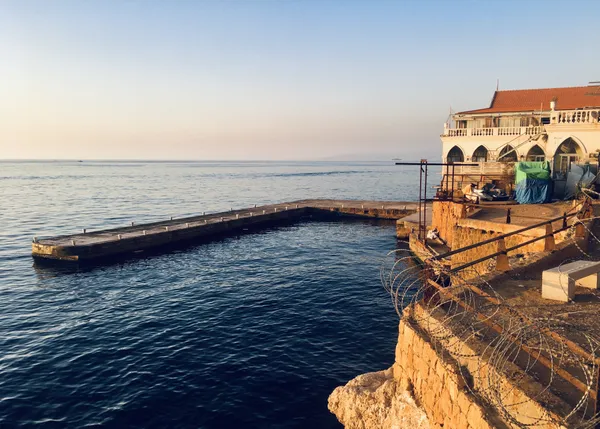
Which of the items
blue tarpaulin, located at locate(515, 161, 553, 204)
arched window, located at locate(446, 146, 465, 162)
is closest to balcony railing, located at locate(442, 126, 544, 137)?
arched window, located at locate(446, 146, 465, 162)

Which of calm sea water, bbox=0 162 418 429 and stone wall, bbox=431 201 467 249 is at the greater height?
stone wall, bbox=431 201 467 249

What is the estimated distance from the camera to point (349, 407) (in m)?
11.7

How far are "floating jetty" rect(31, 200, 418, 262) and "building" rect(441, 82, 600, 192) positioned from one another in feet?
47.8

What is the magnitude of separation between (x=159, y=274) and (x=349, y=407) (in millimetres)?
22732

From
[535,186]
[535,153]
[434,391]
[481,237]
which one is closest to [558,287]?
[434,391]

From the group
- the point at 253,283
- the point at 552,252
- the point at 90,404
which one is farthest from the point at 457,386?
the point at 253,283

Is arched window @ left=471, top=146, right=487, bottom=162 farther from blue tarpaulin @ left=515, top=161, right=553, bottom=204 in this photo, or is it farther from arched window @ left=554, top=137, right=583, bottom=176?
blue tarpaulin @ left=515, top=161, right=553, bottom=204

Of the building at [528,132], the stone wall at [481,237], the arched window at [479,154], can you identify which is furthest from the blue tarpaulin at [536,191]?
the arched window at [479,154]

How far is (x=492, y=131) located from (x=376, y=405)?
38.5 metres

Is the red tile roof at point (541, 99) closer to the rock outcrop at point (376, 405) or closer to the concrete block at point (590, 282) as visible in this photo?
the concrete block at point (590, 282)

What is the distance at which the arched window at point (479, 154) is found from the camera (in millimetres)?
42156

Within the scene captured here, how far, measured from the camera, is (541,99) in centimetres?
4662

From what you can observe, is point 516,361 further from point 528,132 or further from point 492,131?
point 492,131

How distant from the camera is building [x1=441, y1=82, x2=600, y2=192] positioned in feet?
106
